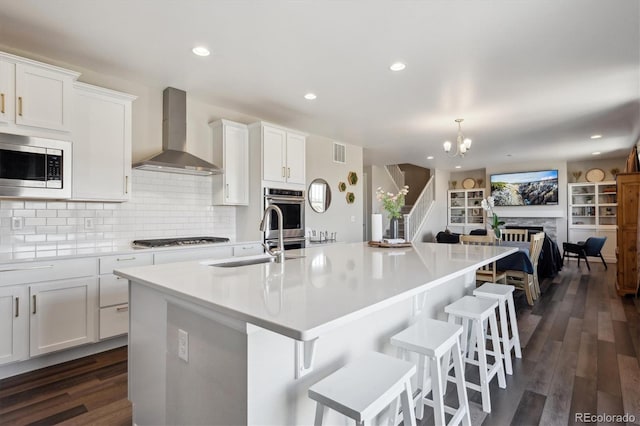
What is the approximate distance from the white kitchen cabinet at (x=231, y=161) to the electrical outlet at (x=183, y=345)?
275 centimetres

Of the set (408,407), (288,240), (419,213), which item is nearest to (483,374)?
(408,407)

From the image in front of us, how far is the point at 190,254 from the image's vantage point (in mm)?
3316

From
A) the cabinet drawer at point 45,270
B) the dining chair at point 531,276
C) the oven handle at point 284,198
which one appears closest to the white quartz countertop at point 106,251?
the cabinet drawer at point 45,270

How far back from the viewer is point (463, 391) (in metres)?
1.75

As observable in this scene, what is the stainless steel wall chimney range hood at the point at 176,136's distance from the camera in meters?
3.53

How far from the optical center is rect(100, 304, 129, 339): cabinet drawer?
280cm

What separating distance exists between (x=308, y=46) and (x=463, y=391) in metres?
2.67

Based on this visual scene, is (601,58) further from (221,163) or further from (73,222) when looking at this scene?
(73,222)

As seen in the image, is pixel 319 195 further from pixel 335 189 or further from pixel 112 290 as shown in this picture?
pixel 112 290

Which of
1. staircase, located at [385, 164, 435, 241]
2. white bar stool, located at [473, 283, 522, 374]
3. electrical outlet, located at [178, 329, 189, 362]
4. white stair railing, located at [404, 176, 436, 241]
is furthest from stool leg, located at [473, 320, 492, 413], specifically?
white stair railing, located at [404, 176, 436, 241]

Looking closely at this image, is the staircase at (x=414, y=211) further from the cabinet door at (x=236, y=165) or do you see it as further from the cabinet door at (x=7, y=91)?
the cabinet door at (x=7, y=91)

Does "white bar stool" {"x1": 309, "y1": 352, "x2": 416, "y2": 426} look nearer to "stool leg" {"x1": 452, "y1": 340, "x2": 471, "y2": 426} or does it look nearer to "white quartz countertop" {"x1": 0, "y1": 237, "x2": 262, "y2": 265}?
"stool leg" {"x1": 452, "y1": 340, "x2": 471, "y2": 426}

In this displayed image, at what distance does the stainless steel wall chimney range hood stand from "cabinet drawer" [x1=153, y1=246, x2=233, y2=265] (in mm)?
895

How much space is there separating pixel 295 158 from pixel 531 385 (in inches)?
139
